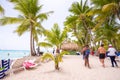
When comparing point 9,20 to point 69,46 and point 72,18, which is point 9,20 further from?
point 69,46

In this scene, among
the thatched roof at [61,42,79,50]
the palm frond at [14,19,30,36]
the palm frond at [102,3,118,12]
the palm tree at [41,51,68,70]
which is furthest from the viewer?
the thatched roof at [61,42,79,50]

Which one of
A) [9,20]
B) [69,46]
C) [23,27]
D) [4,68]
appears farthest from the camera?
[69,46]

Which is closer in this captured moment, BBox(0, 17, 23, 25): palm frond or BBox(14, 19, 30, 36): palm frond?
BBox(0, 17, 23, 25): palm frond

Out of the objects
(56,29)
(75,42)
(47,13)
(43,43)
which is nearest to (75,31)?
(75,42)

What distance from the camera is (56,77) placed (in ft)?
34.5

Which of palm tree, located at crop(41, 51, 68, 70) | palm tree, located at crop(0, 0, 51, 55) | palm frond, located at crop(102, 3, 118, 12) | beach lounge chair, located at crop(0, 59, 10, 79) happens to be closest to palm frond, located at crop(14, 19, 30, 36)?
palm tree, located at crop(0, 0, 51, 55)

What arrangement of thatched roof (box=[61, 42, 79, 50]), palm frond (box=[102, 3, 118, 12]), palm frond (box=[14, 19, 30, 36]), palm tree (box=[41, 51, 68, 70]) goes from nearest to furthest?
palm tree (box=[41, 51, 68, 70])
palm frond (box=[102, 3, 118, 12])
palm frond (box=[14, 19, 30, 36])
thatched roof (box=[61, 42, 79, 50])

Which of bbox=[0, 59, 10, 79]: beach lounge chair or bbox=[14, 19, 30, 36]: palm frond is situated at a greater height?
bbox=[14, 19, 30, 36]: palm frond

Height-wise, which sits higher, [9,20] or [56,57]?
[9,20]

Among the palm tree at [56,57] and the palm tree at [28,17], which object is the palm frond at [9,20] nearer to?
the palm tree at [28,17]

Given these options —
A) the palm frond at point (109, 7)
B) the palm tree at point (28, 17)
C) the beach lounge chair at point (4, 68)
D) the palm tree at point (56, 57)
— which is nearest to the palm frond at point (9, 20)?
the palm tree at point (28, 17)

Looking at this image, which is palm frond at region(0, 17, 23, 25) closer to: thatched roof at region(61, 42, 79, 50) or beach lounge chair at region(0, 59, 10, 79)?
beach lounge chair at region(0, 59, 10, 79)

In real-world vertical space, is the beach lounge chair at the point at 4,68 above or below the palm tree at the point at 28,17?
below

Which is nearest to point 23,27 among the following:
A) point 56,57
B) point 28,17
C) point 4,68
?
point 28,17
